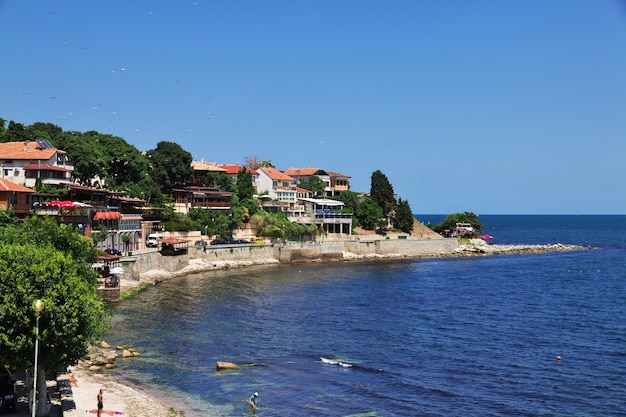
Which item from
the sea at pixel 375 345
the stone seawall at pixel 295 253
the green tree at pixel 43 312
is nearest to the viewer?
the green tree at pixel 43 312

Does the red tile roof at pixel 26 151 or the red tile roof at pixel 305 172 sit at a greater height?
the red tile roof at pixel 305 172

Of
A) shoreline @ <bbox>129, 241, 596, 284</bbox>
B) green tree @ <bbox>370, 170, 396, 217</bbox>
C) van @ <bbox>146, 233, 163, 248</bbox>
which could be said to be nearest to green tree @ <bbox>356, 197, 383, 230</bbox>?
green tree @ <bbox>370, 170, 396, 217</bbox>

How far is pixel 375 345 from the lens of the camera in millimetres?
47250

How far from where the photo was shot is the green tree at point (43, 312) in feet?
82.6

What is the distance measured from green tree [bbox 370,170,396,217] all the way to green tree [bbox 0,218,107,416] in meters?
112

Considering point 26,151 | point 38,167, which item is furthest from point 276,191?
point 38,167

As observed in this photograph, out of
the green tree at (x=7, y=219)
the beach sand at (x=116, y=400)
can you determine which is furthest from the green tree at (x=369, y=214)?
the beach sand at (x=116, y=400)

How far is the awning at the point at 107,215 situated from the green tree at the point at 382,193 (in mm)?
68878

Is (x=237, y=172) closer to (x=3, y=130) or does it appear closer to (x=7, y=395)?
(x=3, y=130)

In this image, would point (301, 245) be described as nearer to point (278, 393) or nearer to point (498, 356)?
point (498, 356)

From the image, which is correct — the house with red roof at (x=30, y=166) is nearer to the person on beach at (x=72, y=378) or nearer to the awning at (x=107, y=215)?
the awning at (x=107, y=215)

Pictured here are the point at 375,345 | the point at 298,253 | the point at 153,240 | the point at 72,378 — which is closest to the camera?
the point at 72,378

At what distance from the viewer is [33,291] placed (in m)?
25.8

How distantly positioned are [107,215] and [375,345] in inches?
1703
